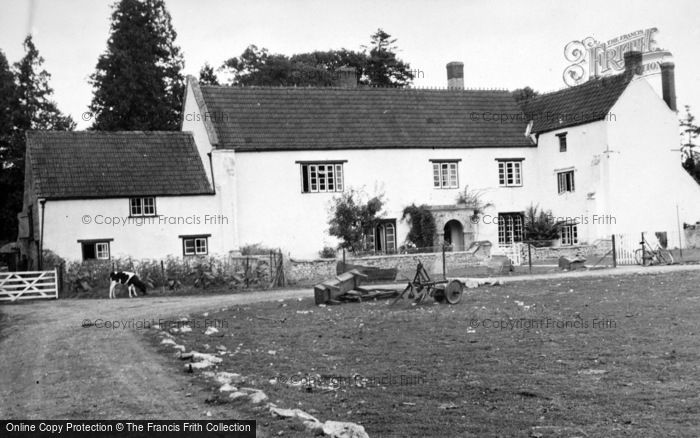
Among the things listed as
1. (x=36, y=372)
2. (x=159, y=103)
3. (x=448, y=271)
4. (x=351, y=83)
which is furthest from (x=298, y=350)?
(x=159, y=103)

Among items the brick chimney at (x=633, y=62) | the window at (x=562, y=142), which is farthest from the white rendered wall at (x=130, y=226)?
the brick chimney at (x=633, y=62)

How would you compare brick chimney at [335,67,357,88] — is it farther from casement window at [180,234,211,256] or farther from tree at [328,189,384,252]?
casement window at [180,234,211,256]

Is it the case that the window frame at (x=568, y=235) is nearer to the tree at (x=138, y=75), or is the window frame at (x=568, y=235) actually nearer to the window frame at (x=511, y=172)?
the window frame at (x=511, y=172)

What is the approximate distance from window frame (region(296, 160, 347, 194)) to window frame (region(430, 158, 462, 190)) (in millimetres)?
5505

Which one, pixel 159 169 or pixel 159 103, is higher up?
A: pixel 159 103

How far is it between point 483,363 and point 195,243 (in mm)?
28184

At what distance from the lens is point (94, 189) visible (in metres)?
38.7

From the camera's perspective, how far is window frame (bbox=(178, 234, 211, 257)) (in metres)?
40.2

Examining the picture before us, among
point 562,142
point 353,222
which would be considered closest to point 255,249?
point 353,222

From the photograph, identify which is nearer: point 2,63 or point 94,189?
point 94,189

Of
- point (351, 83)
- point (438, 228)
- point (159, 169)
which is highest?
point (351, 83)

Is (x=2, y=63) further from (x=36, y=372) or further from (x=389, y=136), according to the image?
(x=36, y=372)

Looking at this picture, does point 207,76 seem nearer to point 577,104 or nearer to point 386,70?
point 386,70

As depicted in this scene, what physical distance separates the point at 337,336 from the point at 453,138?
29.6 meters
